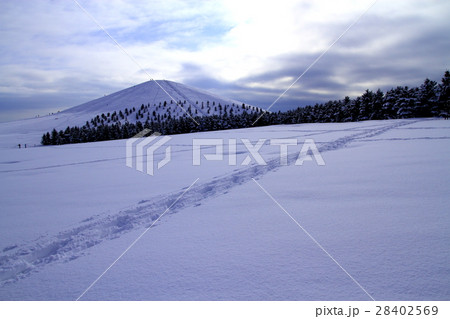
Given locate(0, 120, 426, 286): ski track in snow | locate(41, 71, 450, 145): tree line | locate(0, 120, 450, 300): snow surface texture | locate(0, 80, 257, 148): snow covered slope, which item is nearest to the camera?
locate(0, 120, 450, 300): snow surface texture

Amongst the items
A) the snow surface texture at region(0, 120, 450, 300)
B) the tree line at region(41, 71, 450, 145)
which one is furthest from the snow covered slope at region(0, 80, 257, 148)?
the snow surface texture at region(0, 120, 450, 300)

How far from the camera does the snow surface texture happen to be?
2.57 meters

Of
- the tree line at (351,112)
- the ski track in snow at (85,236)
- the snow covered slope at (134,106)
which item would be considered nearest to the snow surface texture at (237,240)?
the ski track in snow at (85,236)

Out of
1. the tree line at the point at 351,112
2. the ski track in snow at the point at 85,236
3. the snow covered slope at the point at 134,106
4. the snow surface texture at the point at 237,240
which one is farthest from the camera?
the snow covered slope at the point at 134,106

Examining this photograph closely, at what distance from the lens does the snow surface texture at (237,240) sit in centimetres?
257

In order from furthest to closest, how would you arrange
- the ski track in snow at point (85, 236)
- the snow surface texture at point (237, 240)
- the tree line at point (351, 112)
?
the tree line at point (351, 112) → the ski track in snow at point (85, 236) → the snow surface texture at point (237, 240)

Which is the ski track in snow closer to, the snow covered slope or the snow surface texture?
the snow surface texture

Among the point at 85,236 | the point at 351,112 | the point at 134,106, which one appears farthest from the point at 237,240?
the point at 134,106

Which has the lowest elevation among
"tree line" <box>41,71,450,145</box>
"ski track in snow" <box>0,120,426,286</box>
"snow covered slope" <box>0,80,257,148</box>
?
"ski track in snow" <box>0,120,426,286</box>

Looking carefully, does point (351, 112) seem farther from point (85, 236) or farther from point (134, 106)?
point (134, 106)

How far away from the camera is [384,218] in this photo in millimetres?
3910

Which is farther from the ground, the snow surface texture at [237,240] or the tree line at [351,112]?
the tree line at [351,112]

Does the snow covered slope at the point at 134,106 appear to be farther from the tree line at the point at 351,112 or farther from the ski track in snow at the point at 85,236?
the ski track in snow at the point at 85,236

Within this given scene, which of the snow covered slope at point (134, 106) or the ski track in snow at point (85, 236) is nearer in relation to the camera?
the ski track in snow at point (85, 236)
